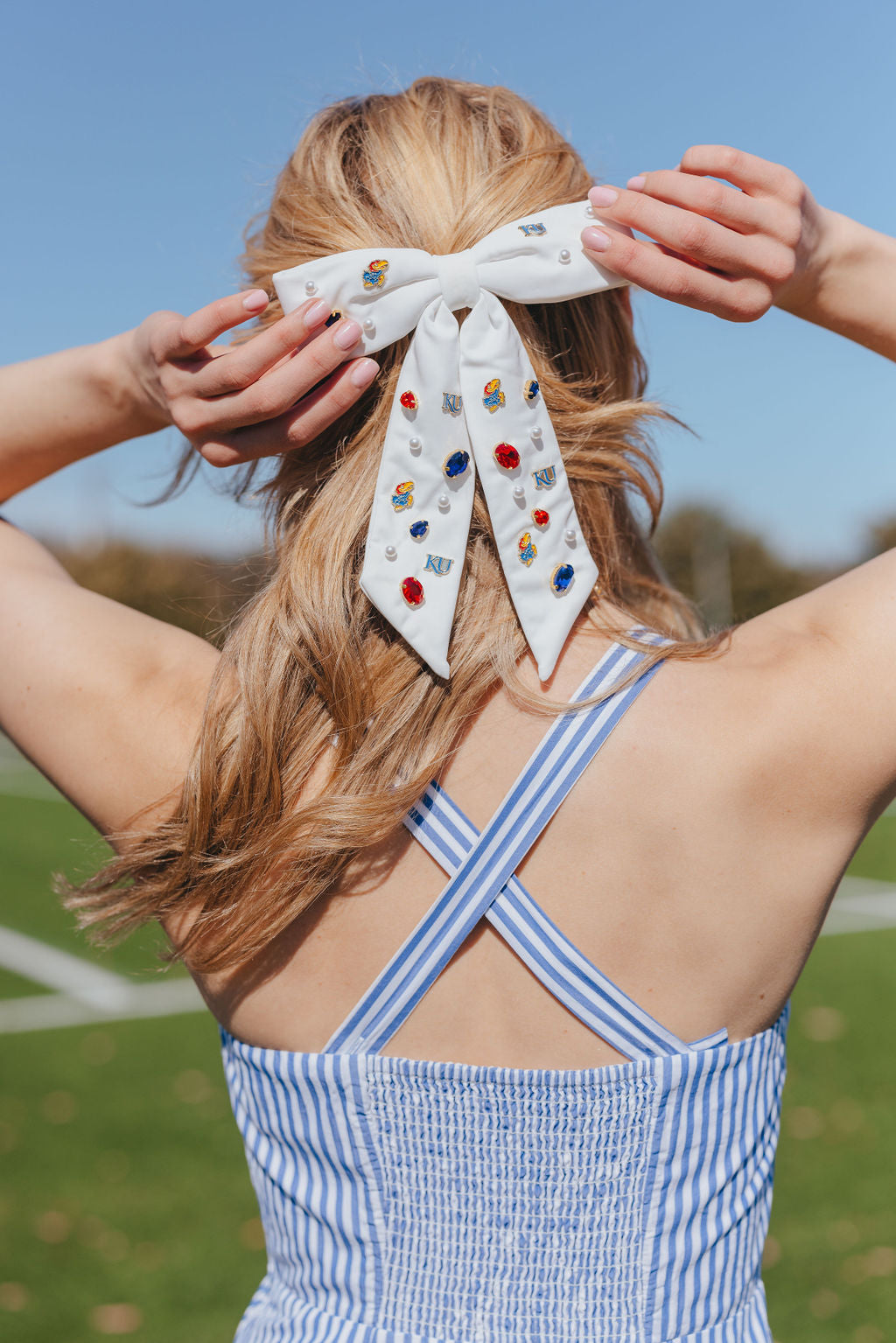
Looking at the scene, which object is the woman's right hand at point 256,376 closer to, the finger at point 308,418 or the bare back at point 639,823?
the finger at point 308,418

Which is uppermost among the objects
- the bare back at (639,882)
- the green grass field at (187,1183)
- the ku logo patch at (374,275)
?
the ku logo patch at (374,275)

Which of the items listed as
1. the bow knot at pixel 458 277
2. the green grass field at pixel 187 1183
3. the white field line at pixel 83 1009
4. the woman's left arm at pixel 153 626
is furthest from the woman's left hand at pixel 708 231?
the white field line at pixel 83 1009

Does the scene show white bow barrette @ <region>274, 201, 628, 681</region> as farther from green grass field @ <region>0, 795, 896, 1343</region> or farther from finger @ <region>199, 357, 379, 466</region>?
green grass field @ <region>0, 795, 896, 1343</region>

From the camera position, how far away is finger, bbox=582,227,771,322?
1371mm

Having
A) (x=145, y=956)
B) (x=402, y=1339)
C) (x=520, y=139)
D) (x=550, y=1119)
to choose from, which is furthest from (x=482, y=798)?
(x=145, y=956)

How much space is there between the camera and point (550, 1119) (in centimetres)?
137

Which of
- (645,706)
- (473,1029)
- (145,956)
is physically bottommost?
(145,956)

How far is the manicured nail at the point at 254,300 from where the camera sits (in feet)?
4.50

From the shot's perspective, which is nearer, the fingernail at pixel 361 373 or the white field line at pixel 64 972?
the fingernail at pixel 361 373

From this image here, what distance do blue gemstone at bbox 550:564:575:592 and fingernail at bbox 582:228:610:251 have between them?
0.39 m

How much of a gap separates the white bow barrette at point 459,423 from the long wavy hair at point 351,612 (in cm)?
5

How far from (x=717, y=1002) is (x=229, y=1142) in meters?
4.27

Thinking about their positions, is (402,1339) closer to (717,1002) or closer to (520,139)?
(717,1002)

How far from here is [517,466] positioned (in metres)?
1.42
